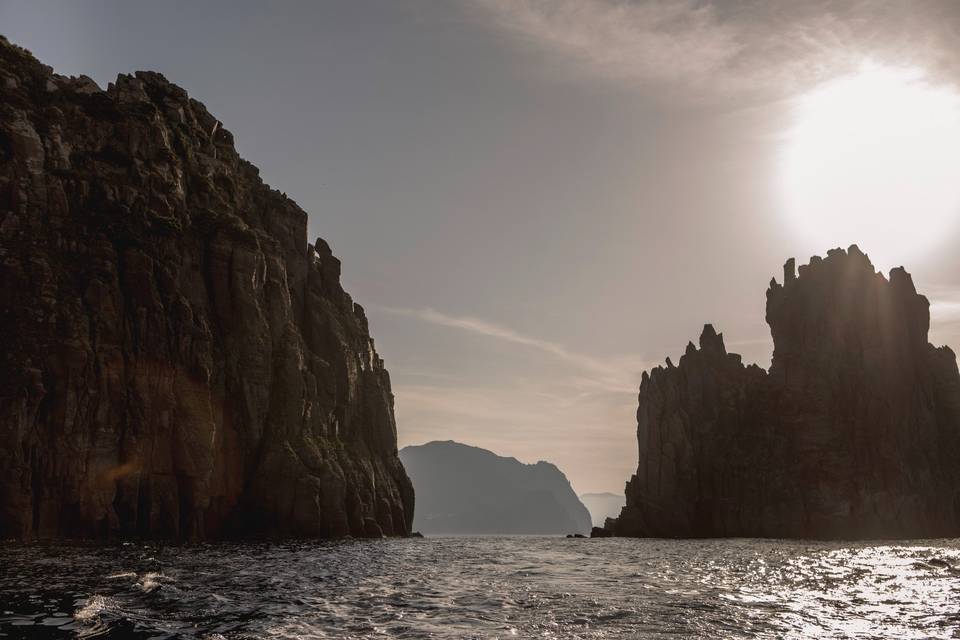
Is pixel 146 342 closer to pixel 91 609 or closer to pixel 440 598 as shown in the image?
pixel 91 609

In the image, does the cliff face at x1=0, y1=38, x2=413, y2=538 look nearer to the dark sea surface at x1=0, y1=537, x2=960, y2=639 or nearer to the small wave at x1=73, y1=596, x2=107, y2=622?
the dark sea surface at x1=0, y1=537, x2=960, y2=639

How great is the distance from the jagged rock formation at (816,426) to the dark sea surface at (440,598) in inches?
3528

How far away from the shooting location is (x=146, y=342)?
74.2 metres

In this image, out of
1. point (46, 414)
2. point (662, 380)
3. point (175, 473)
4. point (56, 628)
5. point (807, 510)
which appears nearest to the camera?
point (56, 628)

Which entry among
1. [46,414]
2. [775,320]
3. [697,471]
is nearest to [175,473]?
[46,414]

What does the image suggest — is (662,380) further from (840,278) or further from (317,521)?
(317,521)

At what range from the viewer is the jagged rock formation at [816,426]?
134m

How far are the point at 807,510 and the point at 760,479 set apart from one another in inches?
407

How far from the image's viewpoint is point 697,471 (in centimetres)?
14150

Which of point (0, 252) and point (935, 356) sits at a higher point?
point (935, 356)

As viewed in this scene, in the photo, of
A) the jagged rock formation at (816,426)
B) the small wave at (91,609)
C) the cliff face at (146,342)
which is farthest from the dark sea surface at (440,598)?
the jagged rock formation at (816,426)

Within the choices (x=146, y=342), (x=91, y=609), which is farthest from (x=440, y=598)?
(x=146, y=342)

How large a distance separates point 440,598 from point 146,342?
55499 mm

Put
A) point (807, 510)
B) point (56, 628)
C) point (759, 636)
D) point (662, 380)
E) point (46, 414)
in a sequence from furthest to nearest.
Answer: point (662, 380) → point (807, 510) → point (46, 414) → point (759, 636) → point (56, 628)
